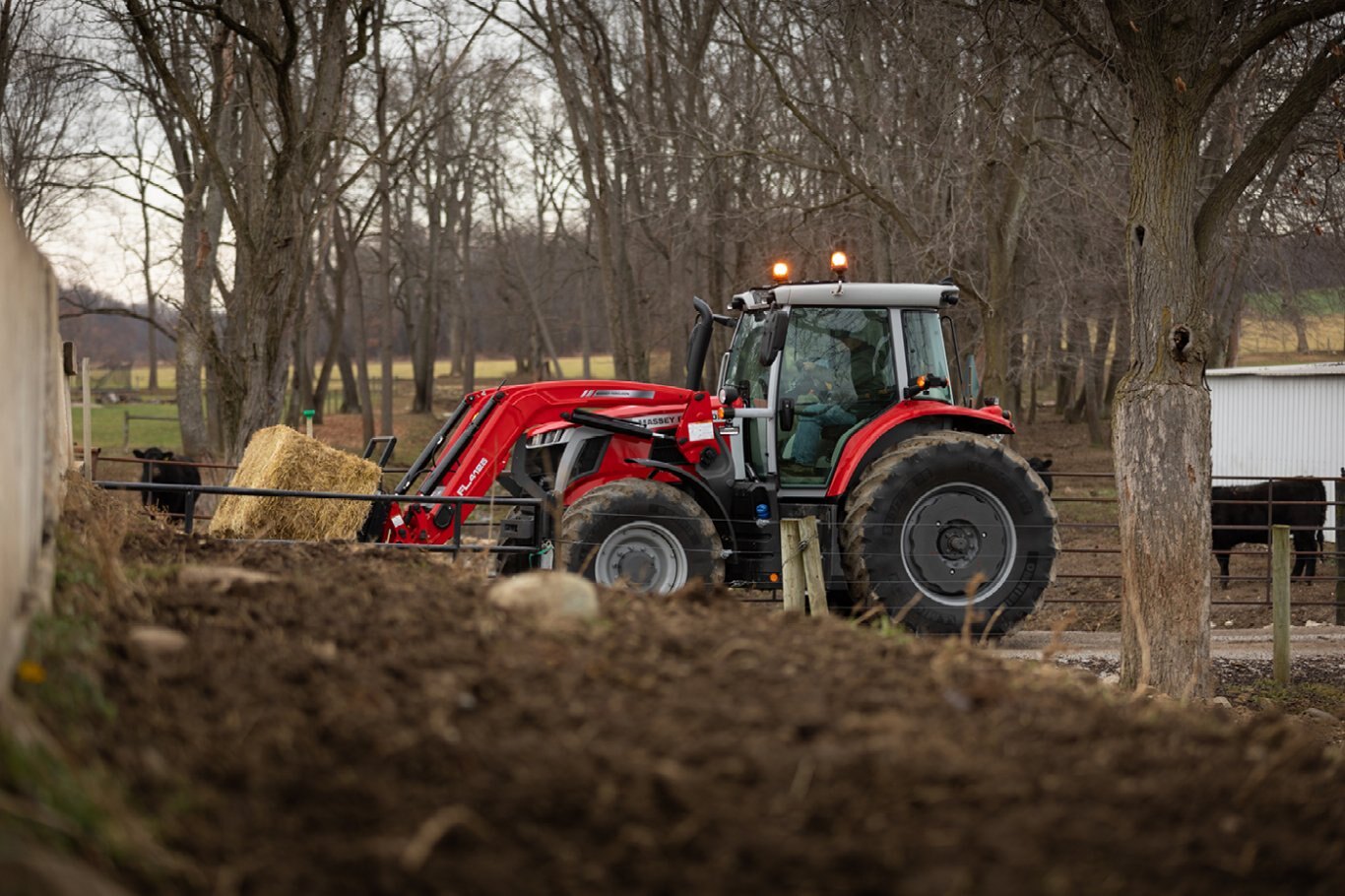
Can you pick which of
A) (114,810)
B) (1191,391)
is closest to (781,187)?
(1191,391)

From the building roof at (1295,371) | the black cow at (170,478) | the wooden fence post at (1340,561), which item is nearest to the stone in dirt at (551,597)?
the wooden fence post at (1340,561)

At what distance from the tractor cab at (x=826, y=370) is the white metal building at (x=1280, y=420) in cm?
1158

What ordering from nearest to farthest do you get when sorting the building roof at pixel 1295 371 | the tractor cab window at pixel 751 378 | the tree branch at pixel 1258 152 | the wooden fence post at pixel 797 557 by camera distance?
the tree branch at pixel 1258 152
the wooden fence post at pixel 797 557
the tractor cab window at pixel 751 378
the building roof at pixel 1295 371

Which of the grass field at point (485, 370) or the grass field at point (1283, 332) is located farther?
the grass field at point (485, 370)

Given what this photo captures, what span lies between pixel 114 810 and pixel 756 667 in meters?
1.88

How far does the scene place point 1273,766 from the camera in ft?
13.3

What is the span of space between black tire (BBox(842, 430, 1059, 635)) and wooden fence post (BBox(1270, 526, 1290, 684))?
1.71 m

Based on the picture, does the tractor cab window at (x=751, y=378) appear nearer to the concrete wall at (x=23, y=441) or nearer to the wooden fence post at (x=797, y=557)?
the wooden fence post at (x=797, y=557)

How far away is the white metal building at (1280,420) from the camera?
2142 cm

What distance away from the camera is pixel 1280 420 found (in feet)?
72.6

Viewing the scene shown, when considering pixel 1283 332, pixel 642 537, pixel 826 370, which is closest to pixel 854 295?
pixel 826 370

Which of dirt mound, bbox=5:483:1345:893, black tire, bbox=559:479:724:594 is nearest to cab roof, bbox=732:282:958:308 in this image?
black tire, bbox=559:479:724:594

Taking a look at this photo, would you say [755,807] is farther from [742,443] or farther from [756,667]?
[742,443]

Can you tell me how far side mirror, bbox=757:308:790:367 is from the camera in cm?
1023
